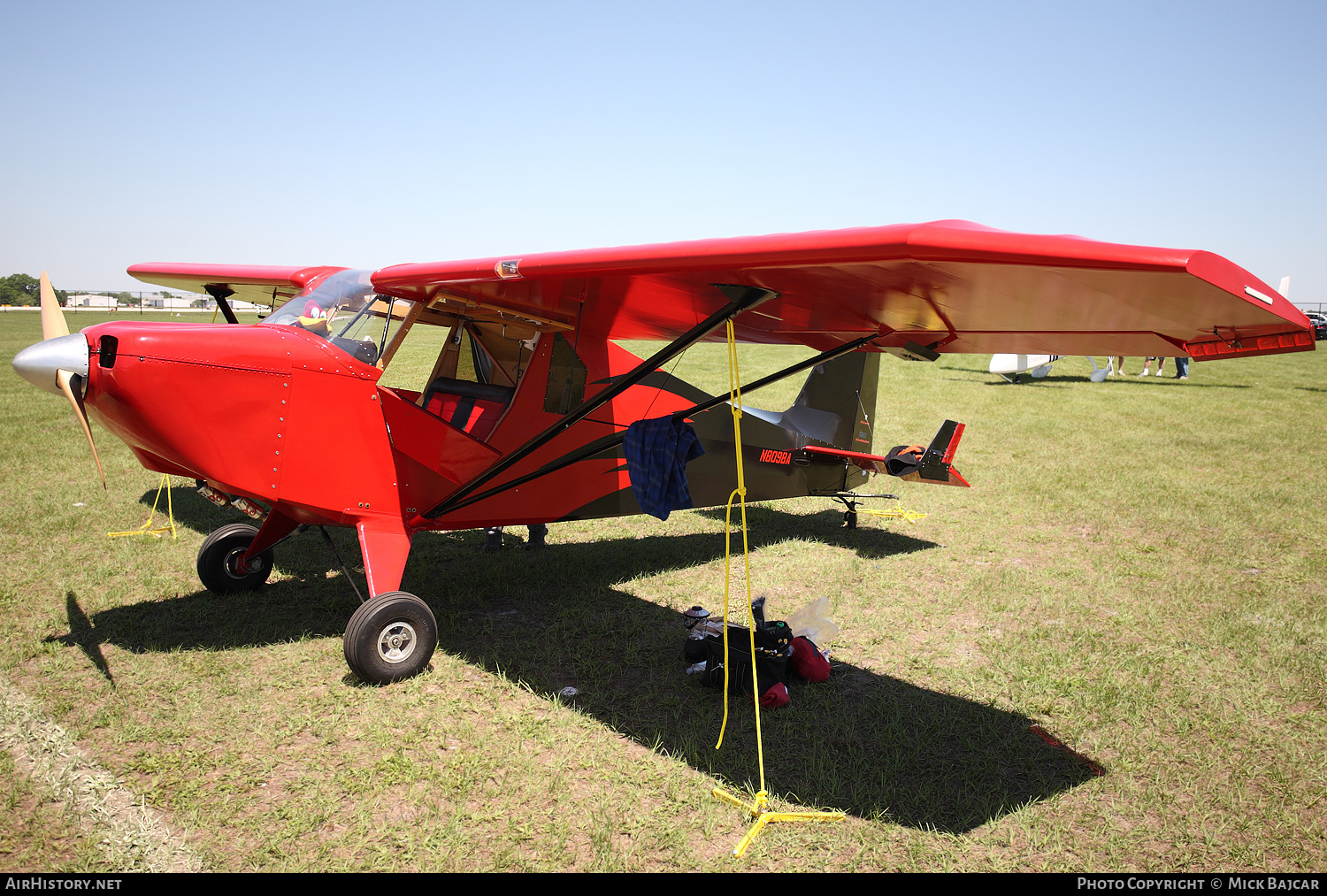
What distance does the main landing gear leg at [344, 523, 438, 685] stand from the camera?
4.32m

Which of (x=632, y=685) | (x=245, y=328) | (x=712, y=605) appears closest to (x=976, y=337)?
(x=712, y=605)

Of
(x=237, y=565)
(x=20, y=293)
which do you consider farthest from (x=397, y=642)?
(x=20, y=293)

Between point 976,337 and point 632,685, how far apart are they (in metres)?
3.15

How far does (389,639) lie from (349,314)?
7.02 ft

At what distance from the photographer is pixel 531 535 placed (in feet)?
24.3

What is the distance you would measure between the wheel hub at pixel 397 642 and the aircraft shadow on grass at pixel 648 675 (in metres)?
0.48

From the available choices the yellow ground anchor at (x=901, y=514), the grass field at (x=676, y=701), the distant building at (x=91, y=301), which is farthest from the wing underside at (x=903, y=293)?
the distant building at (x=91, y=301)

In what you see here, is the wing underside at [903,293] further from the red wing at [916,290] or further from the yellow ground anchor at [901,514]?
the yellow ground anchor at [901,514]

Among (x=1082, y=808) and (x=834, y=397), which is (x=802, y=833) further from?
(x=834, y=397)

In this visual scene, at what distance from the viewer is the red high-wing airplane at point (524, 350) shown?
9.47 feet

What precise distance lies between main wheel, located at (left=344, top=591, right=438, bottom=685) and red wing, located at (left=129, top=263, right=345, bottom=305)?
9.62 feet

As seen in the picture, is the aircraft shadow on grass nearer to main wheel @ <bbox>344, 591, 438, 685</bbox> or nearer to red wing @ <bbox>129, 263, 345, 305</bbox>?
main wheel @ <bbox>344, 591, 438, 685</bbox>

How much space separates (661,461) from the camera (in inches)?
170

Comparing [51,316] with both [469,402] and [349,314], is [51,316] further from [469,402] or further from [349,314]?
[469,402]
